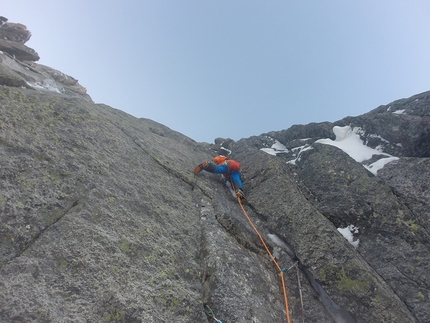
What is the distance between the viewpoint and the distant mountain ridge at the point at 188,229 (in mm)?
4586

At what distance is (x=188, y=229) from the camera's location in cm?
704

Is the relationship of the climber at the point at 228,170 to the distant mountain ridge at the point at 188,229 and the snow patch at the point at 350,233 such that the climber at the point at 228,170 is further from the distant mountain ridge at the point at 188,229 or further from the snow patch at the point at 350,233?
the snow patch at the point at 350,233

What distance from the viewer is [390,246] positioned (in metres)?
7.56

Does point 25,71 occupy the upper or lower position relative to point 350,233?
upper

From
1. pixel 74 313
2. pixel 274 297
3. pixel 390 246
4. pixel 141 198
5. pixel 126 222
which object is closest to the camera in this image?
pixel 74 313

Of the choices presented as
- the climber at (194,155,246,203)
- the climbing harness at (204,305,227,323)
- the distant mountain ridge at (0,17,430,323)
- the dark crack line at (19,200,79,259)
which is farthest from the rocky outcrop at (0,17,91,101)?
the climbing harness at (204,305,227,323)

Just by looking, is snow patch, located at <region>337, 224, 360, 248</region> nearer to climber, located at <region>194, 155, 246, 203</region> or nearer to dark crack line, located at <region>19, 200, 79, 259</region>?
climber, located at <region>194, 155, 246, 203</region>

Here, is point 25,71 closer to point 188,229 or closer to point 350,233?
point 188,229

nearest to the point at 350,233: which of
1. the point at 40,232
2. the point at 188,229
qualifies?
the point at 188,229

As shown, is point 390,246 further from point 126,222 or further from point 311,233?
point 126,222

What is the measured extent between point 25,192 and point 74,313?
8.20ft

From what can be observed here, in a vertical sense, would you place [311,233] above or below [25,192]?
below

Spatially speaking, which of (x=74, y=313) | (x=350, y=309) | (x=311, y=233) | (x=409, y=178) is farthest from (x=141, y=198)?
(x=409, y=178)

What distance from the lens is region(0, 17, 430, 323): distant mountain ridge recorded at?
4586 mm
